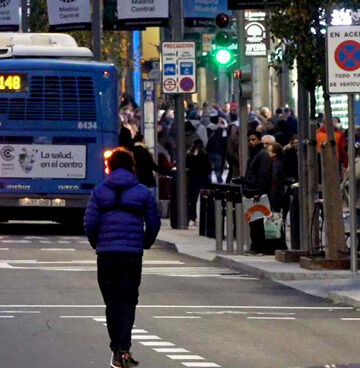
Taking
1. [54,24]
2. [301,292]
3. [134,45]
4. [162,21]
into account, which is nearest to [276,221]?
[301,292]

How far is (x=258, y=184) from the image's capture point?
25.6m

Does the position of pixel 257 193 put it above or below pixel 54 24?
below

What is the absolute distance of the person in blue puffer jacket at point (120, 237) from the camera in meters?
13.4

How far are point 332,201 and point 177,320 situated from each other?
577 centimetres

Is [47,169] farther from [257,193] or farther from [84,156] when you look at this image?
[257,193]

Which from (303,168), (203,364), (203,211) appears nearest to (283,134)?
(203,211)

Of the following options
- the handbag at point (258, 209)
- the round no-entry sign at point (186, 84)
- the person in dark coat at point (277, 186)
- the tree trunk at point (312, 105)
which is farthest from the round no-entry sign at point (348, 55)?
the round no-entry sign at point (186, 84)

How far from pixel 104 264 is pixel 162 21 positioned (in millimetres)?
21990

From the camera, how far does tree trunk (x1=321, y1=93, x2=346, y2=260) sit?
22.2 meters

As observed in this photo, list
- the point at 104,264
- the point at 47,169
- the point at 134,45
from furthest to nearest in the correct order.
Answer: the point at 134,45, the point at 47,169, the point at 104,264

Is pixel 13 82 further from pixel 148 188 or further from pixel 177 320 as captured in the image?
pixel 177 320

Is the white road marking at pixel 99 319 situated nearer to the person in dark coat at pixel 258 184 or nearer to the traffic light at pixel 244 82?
the person in dark coat at pixel 258 184

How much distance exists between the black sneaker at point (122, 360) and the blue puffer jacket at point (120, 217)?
75 centimetres

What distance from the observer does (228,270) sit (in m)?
23.7
